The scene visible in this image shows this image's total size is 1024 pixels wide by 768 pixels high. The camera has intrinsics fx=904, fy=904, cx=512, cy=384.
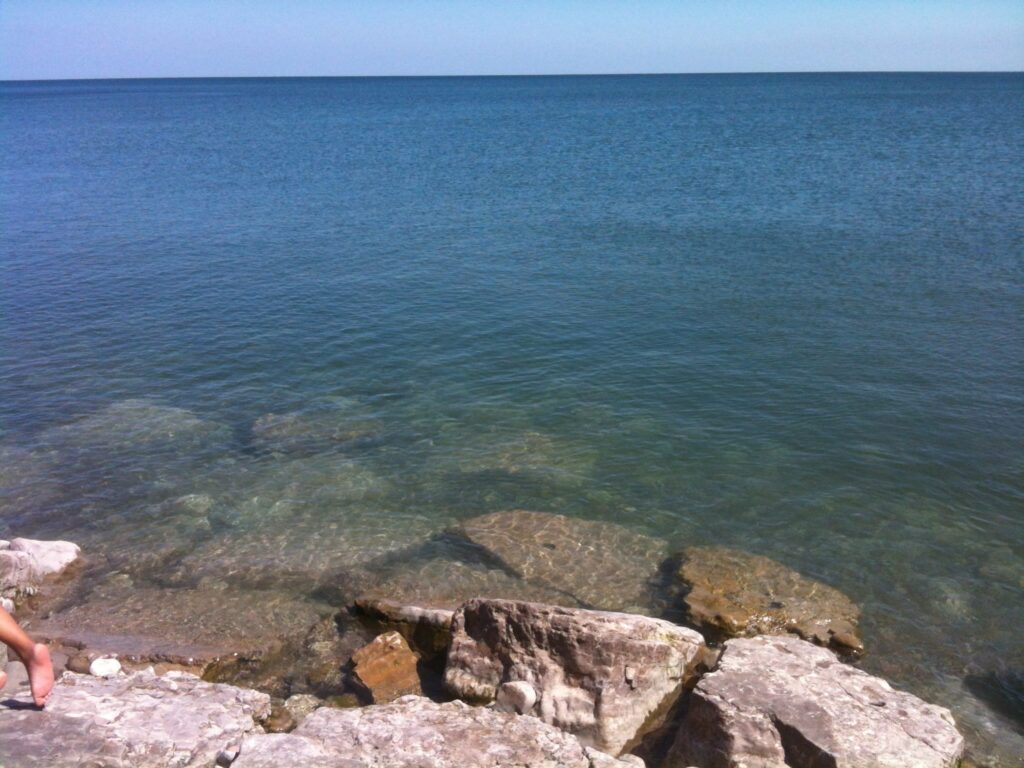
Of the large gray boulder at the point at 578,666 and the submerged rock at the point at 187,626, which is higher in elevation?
the large gray boulder at the point at 578,666

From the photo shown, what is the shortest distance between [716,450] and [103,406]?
50.5 feet

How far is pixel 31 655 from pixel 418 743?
13.0 feet

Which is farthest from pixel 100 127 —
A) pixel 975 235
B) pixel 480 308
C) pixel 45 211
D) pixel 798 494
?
pixel 798 494

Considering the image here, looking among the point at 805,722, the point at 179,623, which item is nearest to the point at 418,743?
the point at 805,722

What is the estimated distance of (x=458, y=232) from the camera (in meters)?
41.0

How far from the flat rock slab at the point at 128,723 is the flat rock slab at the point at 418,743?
0.79 metres

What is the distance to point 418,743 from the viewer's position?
973 centimetres

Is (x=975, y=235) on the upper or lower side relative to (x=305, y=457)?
upper

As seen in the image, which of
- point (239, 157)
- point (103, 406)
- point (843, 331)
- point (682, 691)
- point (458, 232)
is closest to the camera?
point (682, 691)

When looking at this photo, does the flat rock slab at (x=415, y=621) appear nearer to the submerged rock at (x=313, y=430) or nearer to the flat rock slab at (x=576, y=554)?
the flat rock slab at (x=576, y=554)

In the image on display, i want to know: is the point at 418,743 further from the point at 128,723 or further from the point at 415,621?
the point at 415,621

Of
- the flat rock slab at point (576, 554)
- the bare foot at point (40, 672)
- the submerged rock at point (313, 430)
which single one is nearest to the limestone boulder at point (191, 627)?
the flat rock slab at point (576, 554)

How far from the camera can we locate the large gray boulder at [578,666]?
1136 centimetres

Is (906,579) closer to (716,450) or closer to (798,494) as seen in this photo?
(798,494)
